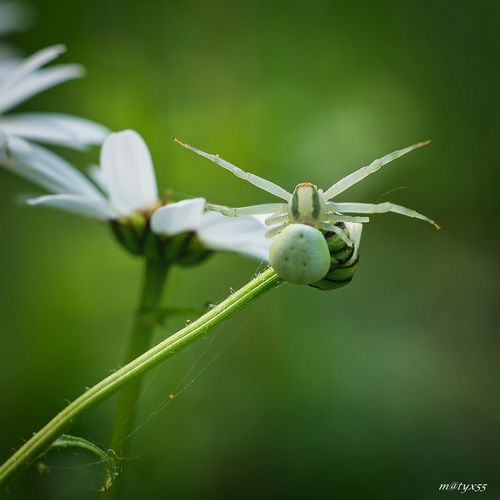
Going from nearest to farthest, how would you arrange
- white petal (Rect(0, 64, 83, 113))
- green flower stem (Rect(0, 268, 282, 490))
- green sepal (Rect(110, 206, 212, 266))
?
green flower stem (Rect(0, 268, 282, 490)) < green sepal (Rect(110, 206, 212, 266)) < white petal (Rect(0, 64, 83, 113))

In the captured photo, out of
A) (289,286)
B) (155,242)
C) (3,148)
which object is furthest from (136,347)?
(289,286)

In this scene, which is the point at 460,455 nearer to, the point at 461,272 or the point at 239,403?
the point at 239,403

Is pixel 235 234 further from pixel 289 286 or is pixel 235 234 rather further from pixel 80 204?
pixel 289 286

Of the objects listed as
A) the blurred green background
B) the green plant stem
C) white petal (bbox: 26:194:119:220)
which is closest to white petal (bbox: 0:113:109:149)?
white petal (bbox: 26:194:119:220)

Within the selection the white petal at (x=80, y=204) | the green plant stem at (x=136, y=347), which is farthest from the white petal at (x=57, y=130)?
the green plant stem at (x=136, y=347)

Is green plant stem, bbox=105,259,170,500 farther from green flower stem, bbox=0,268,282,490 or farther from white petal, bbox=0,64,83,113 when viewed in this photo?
white petal, bbox=0,64,83,113

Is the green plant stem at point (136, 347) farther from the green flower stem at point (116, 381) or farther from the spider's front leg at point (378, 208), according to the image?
the spider's front leg at point (378, 208)

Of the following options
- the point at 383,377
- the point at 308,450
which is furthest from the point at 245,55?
the point at 308,450
